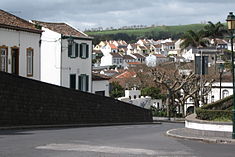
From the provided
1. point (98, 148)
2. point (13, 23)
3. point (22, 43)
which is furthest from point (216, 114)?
point (13, 23)

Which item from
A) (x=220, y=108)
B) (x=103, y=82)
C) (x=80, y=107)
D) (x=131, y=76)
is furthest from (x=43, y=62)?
(x=131, y=76)

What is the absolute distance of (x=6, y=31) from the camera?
31.4 meters

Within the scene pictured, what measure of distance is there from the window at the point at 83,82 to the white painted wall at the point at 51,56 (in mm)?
2627

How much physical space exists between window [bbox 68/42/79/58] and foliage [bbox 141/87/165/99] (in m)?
29.4

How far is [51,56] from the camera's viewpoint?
147ft

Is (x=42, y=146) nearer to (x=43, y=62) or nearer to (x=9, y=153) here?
(x=9, y=153)

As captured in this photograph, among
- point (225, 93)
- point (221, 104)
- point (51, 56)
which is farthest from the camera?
point (225, 93)

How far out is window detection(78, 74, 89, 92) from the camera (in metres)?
46.4

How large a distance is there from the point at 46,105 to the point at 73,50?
1679 centimetres

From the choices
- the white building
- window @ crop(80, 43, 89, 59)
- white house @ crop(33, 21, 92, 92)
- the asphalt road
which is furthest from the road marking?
the white building

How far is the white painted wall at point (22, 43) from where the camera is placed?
1234 inches

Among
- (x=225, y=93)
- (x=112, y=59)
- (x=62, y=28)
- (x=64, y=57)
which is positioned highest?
(x=62, y=28)

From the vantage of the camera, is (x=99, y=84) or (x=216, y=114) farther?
(x=99, y=84)

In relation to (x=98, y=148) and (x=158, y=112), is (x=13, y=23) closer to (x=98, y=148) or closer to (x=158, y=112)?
(x=98, y=148)
